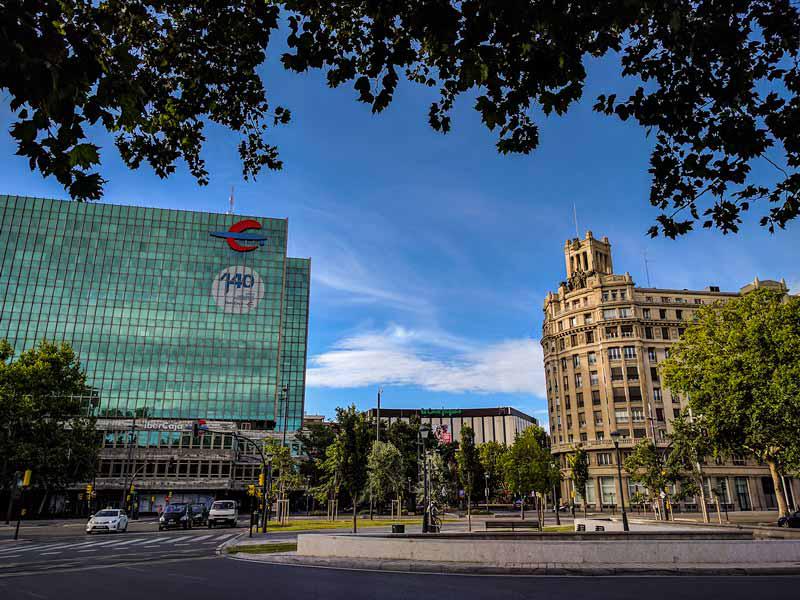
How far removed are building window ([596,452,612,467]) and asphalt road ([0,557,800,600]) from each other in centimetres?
6573

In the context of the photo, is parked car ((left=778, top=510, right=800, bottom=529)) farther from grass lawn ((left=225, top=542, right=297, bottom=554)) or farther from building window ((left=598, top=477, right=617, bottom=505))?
building window ((left=598, top=477, right=617, bottom=505))

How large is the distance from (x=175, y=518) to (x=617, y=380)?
61579mm

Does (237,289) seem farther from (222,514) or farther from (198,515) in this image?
(222,514)

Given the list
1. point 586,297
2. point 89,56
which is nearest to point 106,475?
point 586,297

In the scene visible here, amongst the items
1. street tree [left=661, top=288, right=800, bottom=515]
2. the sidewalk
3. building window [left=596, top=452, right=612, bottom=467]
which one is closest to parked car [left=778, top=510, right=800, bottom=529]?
street tree [left=661, top=288, right=800, bottom=515]

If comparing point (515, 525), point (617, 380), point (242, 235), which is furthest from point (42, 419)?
point (617, 380)

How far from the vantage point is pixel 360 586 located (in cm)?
1152

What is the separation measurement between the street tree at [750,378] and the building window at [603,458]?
3572 centimetres

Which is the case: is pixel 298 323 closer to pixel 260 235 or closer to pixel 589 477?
pixel 260 235

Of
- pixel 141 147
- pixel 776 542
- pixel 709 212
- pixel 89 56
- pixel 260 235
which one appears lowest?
pixel 776 542

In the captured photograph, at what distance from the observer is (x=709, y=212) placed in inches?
341

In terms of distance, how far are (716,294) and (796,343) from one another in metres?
54.4

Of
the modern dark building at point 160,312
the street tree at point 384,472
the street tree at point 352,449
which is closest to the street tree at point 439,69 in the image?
the street tree at point 352,449

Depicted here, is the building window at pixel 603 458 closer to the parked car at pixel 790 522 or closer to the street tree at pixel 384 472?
the street tree at pixel 384 472
